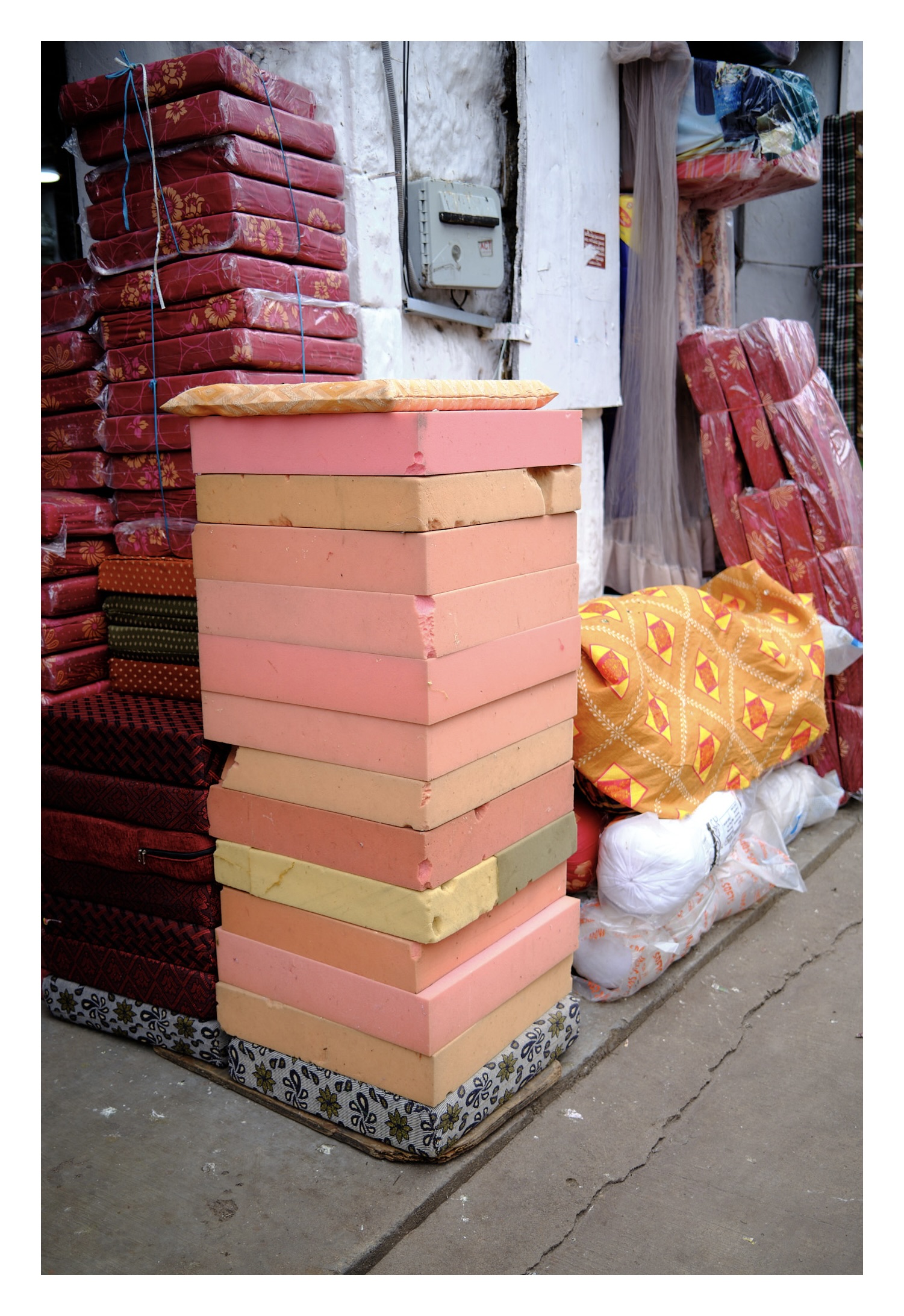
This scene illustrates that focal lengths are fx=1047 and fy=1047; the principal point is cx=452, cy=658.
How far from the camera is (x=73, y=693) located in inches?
131

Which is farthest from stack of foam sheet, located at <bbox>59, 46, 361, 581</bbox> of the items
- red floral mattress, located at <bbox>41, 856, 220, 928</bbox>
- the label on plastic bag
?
the label on plastic bag

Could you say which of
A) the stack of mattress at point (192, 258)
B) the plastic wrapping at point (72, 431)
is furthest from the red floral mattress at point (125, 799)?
the plastic wrapping at point (72, 431)

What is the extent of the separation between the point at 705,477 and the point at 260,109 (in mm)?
2878

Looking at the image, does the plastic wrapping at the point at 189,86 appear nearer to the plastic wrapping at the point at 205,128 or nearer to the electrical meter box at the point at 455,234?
the plastic wrapping at the point at 205,128

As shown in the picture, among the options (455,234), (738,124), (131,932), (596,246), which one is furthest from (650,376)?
(131,932)

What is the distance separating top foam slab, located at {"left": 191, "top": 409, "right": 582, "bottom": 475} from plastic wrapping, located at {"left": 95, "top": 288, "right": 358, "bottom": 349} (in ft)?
2.11

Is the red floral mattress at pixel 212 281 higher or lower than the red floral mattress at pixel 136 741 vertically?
higher

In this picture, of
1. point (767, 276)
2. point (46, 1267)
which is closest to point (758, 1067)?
point (46, 1267)

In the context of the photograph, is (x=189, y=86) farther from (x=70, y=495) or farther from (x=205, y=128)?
(x=70, y=495)

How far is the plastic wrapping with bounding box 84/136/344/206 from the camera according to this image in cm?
304

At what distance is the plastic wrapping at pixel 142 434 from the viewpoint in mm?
3203

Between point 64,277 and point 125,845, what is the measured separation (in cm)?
192

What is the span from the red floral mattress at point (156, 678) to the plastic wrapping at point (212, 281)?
1073 millimetres

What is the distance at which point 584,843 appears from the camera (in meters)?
3.47
